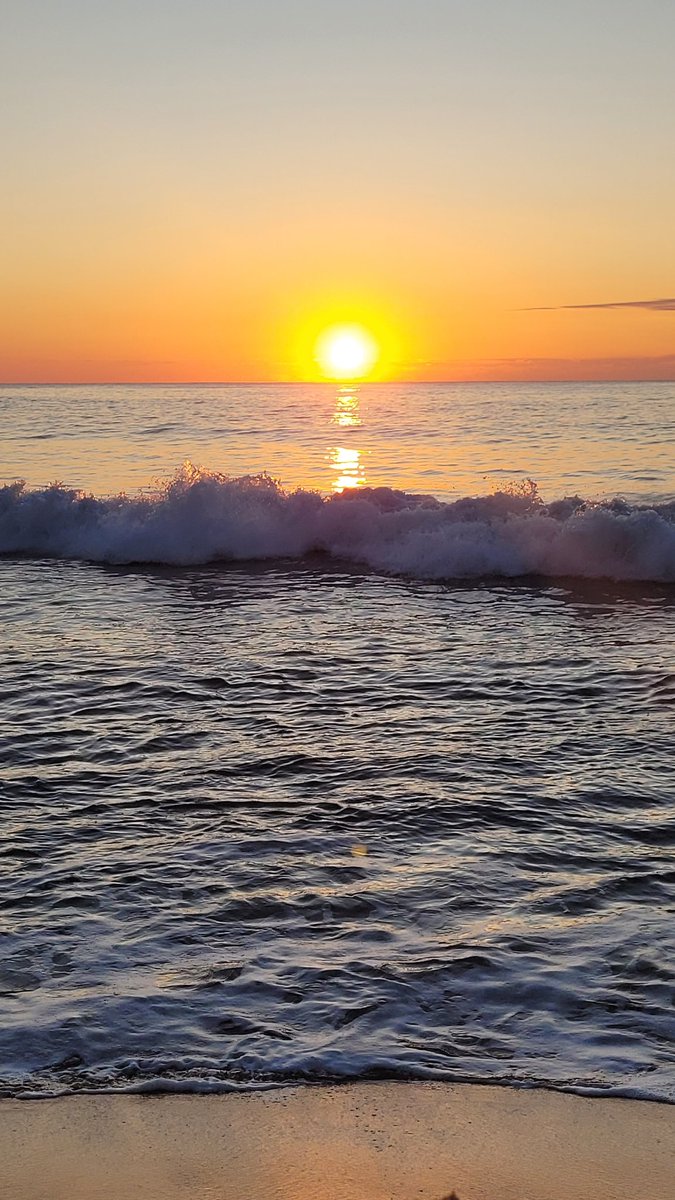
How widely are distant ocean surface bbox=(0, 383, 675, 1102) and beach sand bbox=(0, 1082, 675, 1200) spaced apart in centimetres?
15

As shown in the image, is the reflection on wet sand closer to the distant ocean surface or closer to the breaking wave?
the breaking wave

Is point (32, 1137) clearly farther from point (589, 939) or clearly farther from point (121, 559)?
point (121, 559)

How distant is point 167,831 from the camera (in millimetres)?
6508

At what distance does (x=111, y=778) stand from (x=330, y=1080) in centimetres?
365

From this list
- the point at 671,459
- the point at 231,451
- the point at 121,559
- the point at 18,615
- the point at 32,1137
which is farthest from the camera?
the point at 231,451

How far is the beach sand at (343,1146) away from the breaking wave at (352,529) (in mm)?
12340

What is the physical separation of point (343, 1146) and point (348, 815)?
122 inches

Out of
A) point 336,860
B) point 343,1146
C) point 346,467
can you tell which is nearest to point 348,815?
point 336,860

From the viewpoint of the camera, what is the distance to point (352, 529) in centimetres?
1852

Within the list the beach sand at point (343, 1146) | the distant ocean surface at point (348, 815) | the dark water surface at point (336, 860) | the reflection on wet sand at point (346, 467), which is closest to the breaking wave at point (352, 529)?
the distant ocean surface at point (348, 815)

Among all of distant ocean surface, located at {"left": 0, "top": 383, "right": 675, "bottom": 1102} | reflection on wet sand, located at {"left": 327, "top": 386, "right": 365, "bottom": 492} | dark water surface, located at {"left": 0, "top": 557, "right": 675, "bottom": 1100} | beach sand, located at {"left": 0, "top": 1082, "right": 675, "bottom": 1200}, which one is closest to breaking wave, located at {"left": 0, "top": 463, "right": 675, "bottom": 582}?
distant ocean surface, located at {"left": 0, "top": 383, "right": 675, "bottom": 1102}

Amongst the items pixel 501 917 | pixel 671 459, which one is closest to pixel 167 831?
pixel 501 917

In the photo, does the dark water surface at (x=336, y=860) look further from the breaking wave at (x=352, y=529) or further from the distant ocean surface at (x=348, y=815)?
the breaking wave at (x=352, y=529)

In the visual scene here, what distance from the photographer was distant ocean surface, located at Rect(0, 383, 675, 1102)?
4.43 metres
